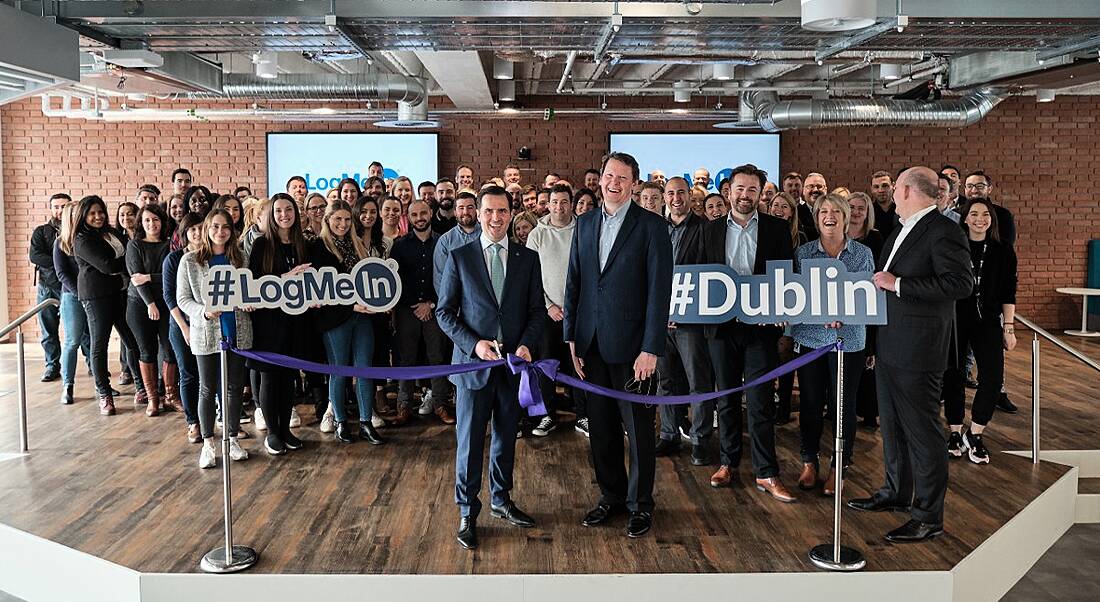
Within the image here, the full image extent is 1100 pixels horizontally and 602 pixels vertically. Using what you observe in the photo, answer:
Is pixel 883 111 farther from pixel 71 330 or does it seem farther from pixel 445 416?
pixel 71 330

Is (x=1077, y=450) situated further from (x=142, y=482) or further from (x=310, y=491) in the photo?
(x=142, y=482)

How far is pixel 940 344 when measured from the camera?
4.20m

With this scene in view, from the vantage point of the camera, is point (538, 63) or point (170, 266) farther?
point (538, 63)

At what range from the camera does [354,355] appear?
6020 mm

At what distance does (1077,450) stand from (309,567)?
495 cm

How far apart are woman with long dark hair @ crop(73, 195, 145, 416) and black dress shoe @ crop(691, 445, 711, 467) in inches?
175

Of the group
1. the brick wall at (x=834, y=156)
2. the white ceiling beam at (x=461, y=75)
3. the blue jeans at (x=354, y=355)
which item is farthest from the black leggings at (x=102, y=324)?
the brick wall at (x=834, y=156)

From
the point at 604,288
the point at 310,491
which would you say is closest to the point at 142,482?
the point at 310,491

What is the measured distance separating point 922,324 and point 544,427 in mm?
2859

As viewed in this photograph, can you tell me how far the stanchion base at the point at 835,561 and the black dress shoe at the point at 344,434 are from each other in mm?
3161

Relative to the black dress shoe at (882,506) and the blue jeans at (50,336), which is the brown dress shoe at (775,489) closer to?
the black dress shoe at (882,506)

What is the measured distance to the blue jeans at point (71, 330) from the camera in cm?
738

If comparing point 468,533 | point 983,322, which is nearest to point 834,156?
point 983,322

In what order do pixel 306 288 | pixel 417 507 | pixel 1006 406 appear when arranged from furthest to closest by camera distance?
pixel 1006 406
pixel 306 288
pixel 417 507
